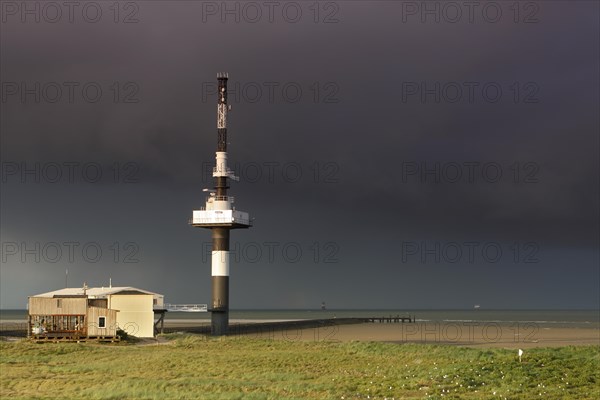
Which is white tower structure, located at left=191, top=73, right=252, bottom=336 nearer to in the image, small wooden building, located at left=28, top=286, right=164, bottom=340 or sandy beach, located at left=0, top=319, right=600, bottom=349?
sandy beach, located at left=0, top=319, right=600, bottom=349

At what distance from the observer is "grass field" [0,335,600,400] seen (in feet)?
93.0

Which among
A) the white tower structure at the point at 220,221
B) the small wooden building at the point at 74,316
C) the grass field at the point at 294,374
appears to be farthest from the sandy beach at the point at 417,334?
the grass field at the point at 294,374

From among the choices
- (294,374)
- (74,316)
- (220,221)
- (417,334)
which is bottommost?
(417,334)

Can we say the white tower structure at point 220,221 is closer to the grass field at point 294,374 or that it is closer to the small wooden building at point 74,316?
the small wooden building at point 74,316

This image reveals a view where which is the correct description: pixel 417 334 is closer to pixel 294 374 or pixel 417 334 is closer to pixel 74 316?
pixel 74 316

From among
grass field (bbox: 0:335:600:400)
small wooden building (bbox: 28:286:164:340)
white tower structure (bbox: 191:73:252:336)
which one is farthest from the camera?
white tower structure (bbox: 191:73:252:336)

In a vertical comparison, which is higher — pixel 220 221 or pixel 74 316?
pixel 220 221

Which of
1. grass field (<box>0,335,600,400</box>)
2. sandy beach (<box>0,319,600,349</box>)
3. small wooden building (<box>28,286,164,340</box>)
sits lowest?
sandy beach (<box>0,319,600,349</box>)

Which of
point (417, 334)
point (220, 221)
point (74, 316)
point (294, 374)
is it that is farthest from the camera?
point (417, 334)

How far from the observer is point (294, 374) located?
3531 centimetres

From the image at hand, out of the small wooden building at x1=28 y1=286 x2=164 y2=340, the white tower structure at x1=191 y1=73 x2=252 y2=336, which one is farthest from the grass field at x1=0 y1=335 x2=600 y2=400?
the white tower structure at x1=191 y1=73 x2=252 y2=336

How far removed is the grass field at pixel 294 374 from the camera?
93.0ft

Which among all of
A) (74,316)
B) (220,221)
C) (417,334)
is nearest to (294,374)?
(74,316)

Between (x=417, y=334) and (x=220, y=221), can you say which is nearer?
(x=220, y=221)
